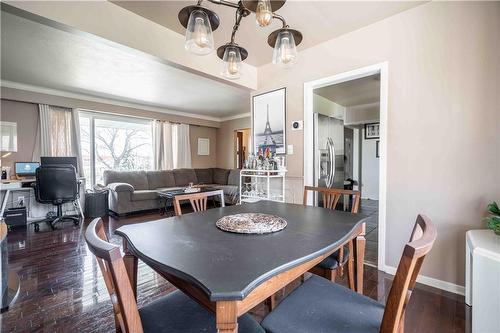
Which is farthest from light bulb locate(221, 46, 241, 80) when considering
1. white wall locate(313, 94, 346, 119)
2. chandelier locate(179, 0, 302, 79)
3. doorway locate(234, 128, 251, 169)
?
doorway locate(234, 128, 251, 169)

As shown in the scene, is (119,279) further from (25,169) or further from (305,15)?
(25,169)

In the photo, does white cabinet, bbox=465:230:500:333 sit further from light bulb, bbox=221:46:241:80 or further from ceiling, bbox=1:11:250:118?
ceiling, bbox=1:11:250:118

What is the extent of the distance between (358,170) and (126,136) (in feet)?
19.9

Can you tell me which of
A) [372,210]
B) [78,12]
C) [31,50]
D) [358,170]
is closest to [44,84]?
[31,50]

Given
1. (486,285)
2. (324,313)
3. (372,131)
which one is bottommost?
(486,285)

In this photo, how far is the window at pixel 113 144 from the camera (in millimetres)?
4852

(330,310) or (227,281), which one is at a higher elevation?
(227,281)

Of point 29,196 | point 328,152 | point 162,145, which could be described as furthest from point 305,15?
point 29,196

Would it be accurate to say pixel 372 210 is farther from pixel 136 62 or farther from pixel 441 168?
pixel 136 62

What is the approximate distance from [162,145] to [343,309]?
5.67m

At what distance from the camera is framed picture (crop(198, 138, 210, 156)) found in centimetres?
681

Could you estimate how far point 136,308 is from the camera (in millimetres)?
630

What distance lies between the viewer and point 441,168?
1.88 meters

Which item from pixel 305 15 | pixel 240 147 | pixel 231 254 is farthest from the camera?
pixel 240 147
